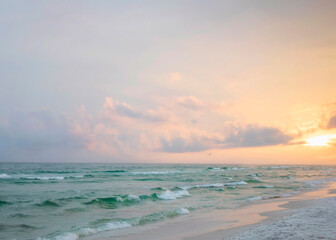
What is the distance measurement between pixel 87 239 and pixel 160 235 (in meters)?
2.70

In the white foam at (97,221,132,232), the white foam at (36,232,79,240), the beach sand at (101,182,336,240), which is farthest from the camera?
the white foam at (97,221,132,232)

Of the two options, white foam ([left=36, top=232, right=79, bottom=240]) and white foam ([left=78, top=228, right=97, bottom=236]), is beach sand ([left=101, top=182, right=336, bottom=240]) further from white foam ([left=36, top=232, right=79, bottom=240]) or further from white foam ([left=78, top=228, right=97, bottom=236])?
white foam ([left=36, top=232, right=79, bottom=240])

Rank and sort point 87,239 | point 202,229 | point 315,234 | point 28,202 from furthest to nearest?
point 28,202
point 202,229
point 87,239
point 315,234

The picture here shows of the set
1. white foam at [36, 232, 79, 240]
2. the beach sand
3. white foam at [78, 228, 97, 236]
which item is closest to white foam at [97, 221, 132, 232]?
white foam at [78, 228, 97, 236]

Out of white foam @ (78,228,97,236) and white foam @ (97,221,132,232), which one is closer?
white foam @ (78,228,97,236)

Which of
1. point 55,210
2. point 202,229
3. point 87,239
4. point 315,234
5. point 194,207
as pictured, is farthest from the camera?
point 194,207

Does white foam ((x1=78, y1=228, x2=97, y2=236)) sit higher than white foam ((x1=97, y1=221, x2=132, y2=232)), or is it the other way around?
white foam ((x1=78, y1=228, x2=97, y2=236))

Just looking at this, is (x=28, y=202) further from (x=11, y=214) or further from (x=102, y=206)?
(x=102, y=206)

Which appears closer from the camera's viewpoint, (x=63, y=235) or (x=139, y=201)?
(x=63, y=235)

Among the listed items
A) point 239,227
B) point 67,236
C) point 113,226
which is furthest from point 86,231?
point 239,227

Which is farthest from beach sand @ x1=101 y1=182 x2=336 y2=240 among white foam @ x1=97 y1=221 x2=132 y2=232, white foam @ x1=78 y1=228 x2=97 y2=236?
white foam @ x1=78 y1=228 x2=97 y2=236

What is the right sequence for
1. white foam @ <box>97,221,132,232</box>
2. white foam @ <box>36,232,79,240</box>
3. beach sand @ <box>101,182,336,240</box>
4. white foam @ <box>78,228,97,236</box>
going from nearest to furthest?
beach sand @ <box>101,182,336,240</box> → white foam @ <box>36,232,79,240</box> → white foam @ <box>78,228,97,236</box> → white foam @ <box>97,221,132,232</box>

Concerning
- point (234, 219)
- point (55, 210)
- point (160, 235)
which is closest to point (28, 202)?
point (55, 210)

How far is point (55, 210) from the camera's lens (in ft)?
49.5
